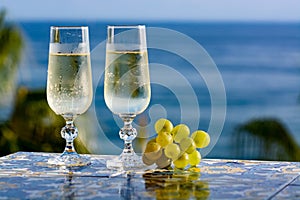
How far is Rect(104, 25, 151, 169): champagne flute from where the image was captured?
1926 millimetres

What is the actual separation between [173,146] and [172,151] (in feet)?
0.05

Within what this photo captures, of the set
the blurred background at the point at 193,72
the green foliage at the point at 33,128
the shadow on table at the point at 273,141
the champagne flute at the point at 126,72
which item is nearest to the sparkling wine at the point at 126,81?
the champagne flute at the point at 126,72

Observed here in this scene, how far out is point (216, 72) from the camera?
15031 mm

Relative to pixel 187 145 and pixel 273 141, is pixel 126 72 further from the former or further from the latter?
pixel 273 141

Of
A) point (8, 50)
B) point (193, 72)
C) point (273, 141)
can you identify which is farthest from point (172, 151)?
point (193, 72)

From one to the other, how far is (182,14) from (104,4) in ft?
5.24

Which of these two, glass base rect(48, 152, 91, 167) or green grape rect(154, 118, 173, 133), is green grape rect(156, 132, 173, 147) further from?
glass base rect(48, 152, 91, 167)

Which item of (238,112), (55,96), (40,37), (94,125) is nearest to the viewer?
(55,96)

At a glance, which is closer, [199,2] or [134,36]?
[134,36]

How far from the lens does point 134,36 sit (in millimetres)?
1948

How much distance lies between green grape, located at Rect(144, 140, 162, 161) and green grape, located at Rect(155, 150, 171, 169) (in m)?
0.01

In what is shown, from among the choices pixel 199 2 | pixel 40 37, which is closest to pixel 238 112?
pixel 199 2

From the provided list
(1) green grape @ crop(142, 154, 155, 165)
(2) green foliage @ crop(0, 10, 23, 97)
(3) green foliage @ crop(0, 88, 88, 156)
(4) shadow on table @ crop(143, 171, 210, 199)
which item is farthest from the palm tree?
(4) shadow on table @ crop(143, 171, 210, 199)

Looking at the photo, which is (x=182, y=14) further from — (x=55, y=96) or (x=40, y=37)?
(x=55, y=96)
